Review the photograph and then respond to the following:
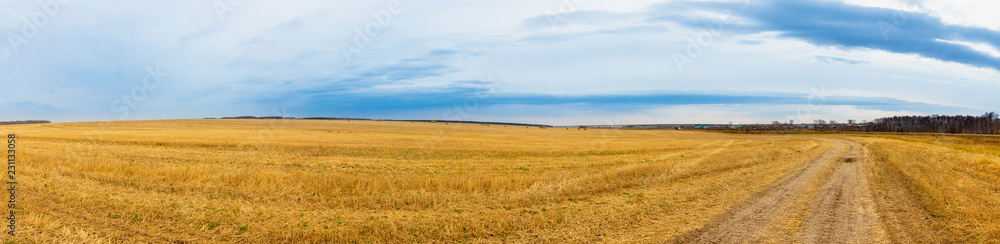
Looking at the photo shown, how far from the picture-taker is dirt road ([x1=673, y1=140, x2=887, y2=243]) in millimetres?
9391

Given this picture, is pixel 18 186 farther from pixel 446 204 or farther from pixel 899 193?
pixel 899 193

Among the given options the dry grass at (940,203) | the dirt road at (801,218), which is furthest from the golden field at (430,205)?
the dirt road at (801,218)

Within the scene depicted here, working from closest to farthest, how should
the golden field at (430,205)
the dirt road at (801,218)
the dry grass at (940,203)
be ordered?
the dirt road at (801,218)
the dry grass at (940,203)
the golden field at (430,205)

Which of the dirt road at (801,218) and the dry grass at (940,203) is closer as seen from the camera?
the dirt road at (801,218)

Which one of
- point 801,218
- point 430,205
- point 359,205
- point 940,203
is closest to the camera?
point 801,218

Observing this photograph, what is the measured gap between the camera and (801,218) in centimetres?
1111

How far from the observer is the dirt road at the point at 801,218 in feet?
30.8

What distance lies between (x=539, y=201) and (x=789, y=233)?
6239 mm

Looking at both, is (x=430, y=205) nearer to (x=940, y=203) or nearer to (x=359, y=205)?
(x=359, y=205)

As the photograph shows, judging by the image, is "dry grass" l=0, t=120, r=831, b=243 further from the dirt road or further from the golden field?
the dirt road

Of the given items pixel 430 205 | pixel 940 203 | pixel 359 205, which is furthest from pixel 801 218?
pixel 359 205

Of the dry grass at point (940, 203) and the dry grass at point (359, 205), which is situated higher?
the dry grass at point (940, 203)

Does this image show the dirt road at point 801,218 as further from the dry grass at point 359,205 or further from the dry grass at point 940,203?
the dry grass at point 359,205

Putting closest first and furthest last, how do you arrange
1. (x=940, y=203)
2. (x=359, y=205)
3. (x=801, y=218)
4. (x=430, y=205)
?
(x=801, y=218) → (x=940, y=203) → (x=359, y=205) → (x=430, y=205)
